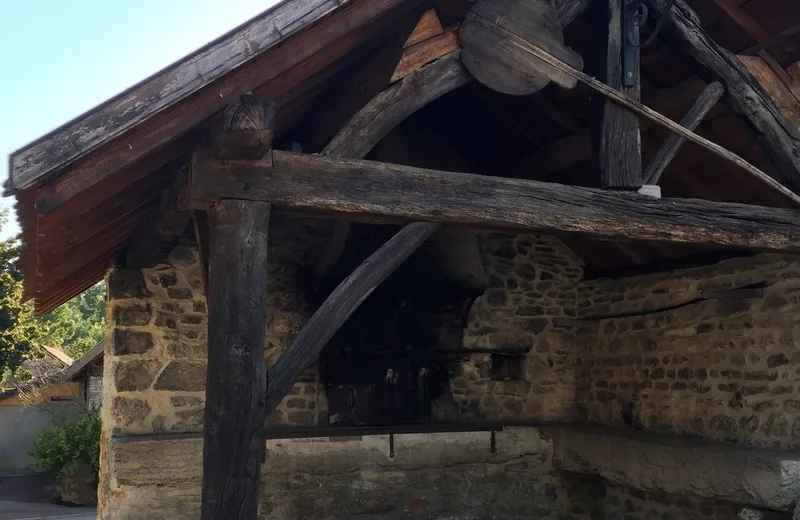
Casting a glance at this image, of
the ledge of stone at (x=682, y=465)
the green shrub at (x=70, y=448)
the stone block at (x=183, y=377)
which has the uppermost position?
the stone block at (x=183, y=377)

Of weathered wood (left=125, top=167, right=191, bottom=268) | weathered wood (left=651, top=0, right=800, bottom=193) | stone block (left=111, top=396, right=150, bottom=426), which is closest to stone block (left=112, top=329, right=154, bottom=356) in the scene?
stone block (left=111, top=396, right=150, bottom=426)

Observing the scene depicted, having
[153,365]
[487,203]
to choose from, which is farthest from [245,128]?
[153,365]

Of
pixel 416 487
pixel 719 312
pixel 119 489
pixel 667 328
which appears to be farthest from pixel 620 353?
pixel 119 489

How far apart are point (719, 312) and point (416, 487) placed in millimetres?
2757

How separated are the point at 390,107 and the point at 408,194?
409 mm

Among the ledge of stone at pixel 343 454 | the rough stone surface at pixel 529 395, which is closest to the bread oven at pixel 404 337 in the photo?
the rough stone surface at pixel 529 395

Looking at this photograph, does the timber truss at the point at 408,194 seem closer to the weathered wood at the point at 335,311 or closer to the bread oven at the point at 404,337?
the weathered wood at the point at 335,311

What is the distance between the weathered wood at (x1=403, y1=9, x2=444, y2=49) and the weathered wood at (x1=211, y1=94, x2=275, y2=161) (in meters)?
0.83

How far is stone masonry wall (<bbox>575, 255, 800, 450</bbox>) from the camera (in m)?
4.96

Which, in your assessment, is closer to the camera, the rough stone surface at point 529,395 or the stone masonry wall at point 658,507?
the rough stone surface at point 529,395

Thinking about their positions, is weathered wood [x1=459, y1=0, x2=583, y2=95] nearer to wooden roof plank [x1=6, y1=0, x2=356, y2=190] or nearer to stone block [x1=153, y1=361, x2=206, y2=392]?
wooden roof plank [x1=6, y1=0, x2=356, y2=190]

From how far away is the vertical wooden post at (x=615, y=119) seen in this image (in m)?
3.79

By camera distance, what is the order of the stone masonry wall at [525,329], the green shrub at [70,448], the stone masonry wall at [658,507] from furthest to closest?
the green shrub at [70,448] < the stone masonry wall at [525,329] < the stone masonry wall at [658,507]

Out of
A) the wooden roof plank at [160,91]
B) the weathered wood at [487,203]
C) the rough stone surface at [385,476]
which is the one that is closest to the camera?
the wooden roof plank at [160,91]
